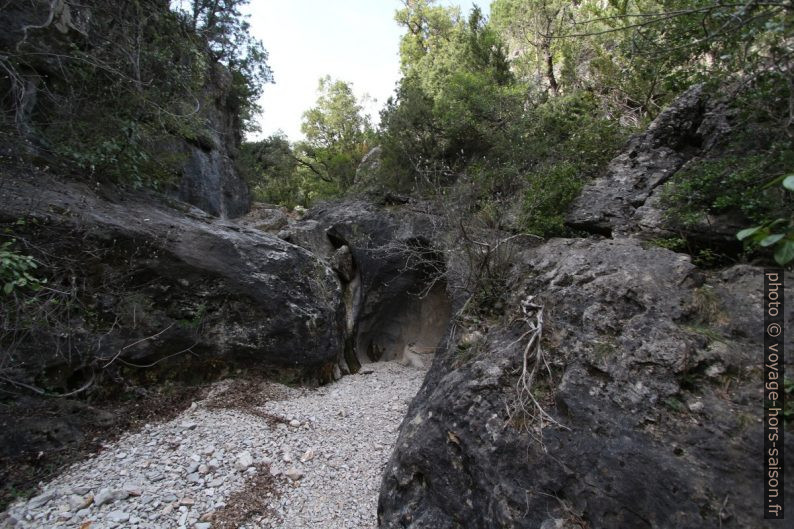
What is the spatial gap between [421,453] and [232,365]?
449 centimetres

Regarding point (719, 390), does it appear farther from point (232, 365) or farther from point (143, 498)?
point (232, 365)

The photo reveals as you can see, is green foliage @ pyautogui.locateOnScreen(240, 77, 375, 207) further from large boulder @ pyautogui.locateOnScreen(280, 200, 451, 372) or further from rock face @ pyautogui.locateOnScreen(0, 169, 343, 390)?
rock face @ pyautogui.locateOnScreen(0, 169, 343, 390)

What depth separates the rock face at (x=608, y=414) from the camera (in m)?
2.38

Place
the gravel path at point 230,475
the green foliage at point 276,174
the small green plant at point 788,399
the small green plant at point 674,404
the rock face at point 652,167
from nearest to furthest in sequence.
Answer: the small green plant at point 788,399, the small green plant at point 674,404, the gravel path at point 230,475, the rock face at point 652,167, the green foliage at point 276,174

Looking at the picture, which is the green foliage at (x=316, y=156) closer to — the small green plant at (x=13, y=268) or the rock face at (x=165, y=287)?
the rock face at (x=165, y=287)

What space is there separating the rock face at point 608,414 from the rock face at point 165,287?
12.4ft

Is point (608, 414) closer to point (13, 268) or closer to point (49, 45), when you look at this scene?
point (13, 268)

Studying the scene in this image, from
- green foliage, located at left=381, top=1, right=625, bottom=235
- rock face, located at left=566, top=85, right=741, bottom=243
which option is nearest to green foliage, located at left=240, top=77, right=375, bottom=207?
green foliage, located at left=381, top=1, right=625, bottom=235

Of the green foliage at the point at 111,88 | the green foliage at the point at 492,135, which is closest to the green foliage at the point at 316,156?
the green foliage at the point at 492,135

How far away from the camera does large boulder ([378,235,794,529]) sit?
2.38 m

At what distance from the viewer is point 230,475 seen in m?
4.33

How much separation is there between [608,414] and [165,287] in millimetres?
6566

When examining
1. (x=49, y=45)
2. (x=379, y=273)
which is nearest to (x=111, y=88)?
(x=49, y=45)

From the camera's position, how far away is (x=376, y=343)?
10867 millimetres
